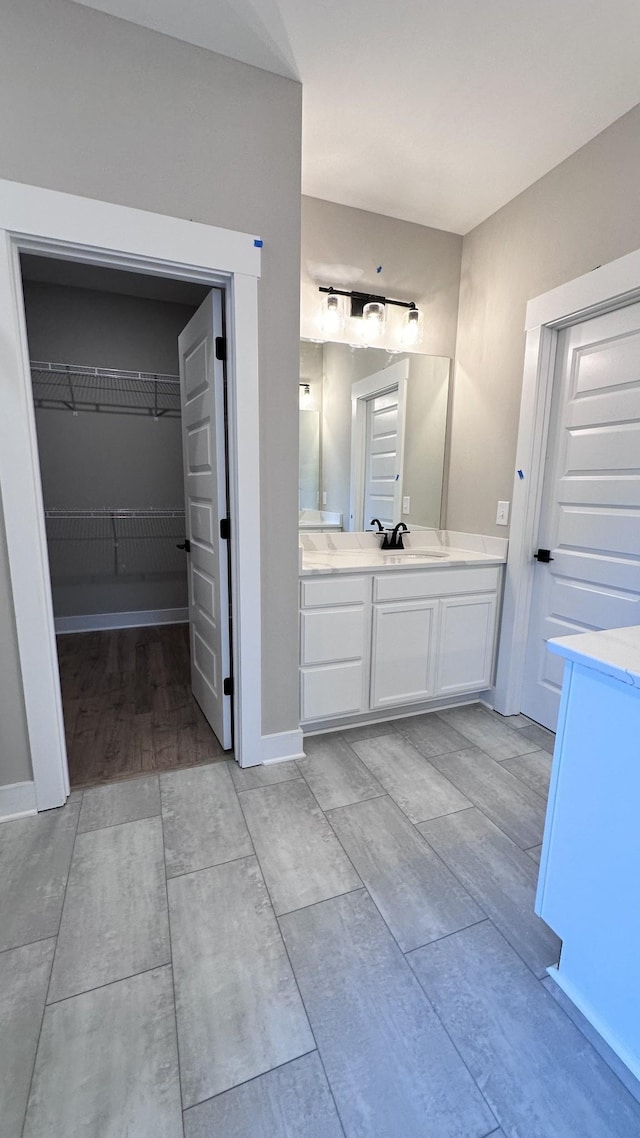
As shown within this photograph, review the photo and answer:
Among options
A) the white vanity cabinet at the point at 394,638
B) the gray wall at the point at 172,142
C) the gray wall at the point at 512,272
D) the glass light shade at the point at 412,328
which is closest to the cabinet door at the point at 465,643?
the white vanity cabinet at the point at 394,638

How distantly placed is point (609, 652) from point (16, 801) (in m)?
2.04

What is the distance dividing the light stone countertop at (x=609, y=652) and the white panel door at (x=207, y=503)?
54.3 inches

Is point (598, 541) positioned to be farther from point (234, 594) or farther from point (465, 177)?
point (465, 177)

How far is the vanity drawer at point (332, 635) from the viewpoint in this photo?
7.05 feet

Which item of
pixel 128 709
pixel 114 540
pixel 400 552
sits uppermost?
pixel 400 552

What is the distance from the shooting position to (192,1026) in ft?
3.55

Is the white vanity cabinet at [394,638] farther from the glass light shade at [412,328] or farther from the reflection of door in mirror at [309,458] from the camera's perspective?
the glass light shade at [412,328]

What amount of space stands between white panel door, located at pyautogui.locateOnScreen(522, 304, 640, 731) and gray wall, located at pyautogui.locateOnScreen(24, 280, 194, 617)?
10.1 ft

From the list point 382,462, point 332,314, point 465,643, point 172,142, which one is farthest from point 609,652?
point 332,314

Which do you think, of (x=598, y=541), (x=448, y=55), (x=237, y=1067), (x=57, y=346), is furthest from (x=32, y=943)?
(x=57, y=346)

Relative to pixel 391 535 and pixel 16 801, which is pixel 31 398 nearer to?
pixel 16 801

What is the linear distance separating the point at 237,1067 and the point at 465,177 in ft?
10.8

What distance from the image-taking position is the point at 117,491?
4.00 m

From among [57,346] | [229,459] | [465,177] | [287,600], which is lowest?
[287,600]
